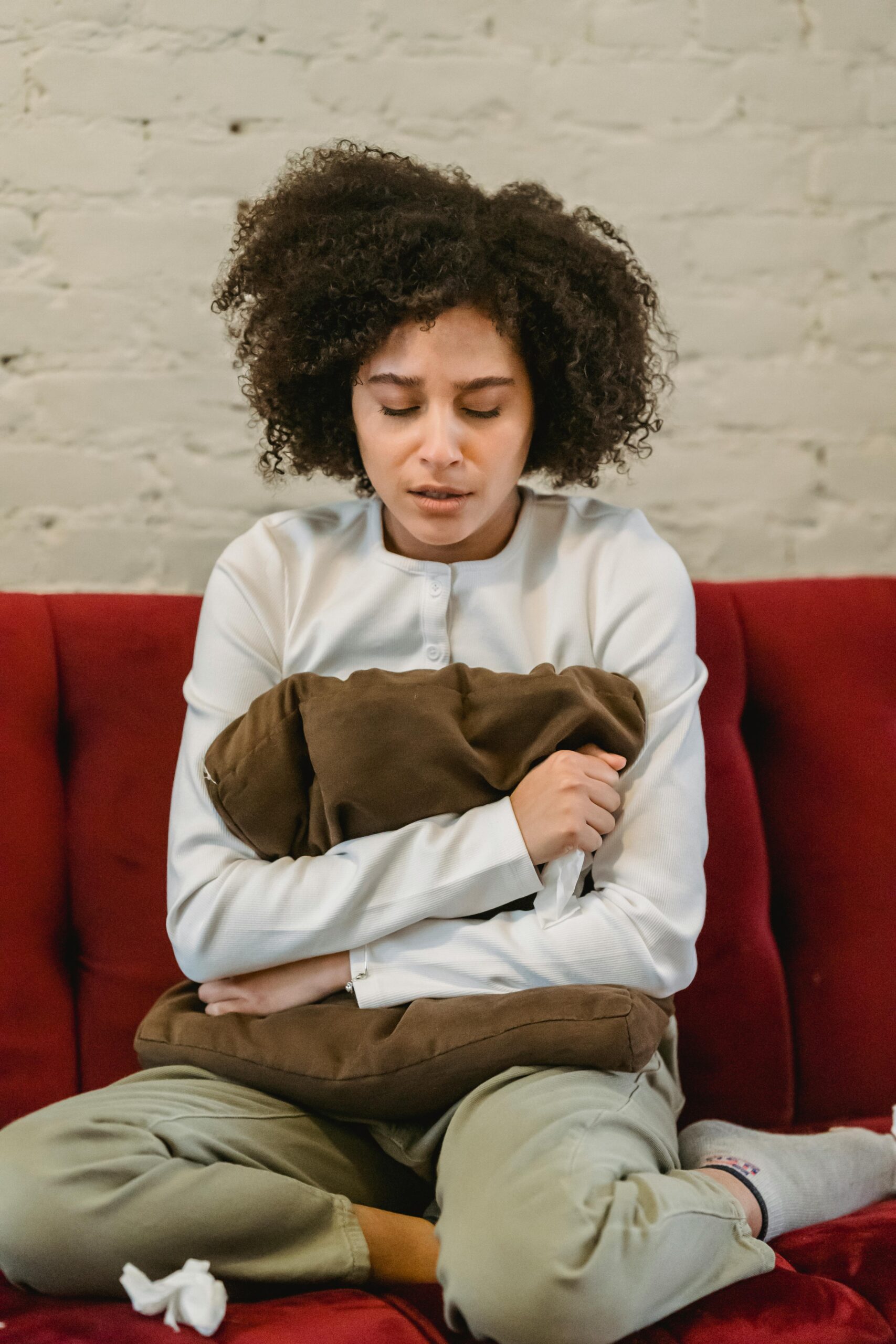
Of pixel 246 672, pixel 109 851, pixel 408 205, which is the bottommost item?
pixel 109 851

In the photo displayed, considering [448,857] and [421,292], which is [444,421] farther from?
[448,857]

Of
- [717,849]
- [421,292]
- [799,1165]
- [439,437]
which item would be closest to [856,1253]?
[799,1165]

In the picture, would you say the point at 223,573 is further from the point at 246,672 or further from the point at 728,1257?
the point at 728,1257

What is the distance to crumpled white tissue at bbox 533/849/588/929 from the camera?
1.11 meters

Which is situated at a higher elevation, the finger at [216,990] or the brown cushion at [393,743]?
the brown cushion at [393,743]

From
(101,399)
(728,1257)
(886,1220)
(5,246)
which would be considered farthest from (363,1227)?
(5,246)

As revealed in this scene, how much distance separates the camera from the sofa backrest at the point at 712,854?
134 centimetres

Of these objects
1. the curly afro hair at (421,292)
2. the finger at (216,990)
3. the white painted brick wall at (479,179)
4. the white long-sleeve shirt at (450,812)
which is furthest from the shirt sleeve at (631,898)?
the white painted brick wall at (479,179)

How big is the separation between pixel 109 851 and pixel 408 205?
786mm

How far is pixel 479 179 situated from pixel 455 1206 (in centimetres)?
138

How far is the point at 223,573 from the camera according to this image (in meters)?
1.29

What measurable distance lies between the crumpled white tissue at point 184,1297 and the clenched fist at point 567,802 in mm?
443

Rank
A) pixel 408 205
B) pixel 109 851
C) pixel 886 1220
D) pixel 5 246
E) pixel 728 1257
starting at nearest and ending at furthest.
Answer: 1. pixel 728 1257
2. pixel 886 1220
3. pixel 408 205
4. pixel 109 851
5. pixel 5 246

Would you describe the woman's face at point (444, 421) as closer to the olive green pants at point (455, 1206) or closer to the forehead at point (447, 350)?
the forehead at point (447, 350)
